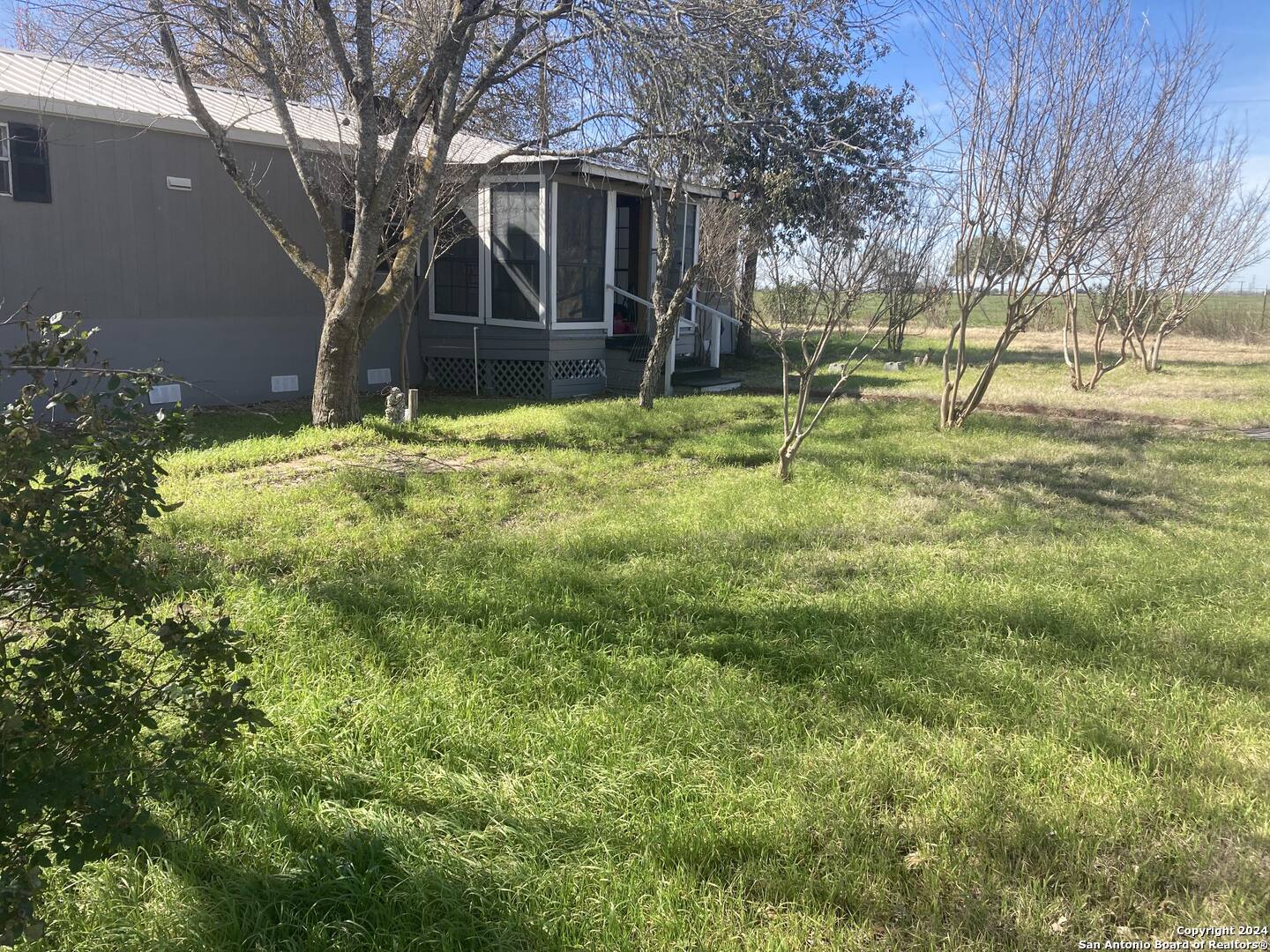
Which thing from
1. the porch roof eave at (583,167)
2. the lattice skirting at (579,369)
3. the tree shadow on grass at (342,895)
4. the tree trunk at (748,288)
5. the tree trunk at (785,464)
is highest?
the porch roof eave at (583,167)

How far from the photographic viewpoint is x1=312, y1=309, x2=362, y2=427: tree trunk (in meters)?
8.03

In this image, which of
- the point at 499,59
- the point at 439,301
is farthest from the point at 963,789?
the point at 439,301

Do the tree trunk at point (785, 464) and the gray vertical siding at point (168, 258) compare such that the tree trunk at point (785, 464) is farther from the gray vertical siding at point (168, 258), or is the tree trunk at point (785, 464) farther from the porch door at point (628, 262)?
the porch door at point (628, 262)

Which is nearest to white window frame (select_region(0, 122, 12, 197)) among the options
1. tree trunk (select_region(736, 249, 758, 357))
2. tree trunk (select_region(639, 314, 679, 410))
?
tree trunk (select_region(639, 314, 679, 410))

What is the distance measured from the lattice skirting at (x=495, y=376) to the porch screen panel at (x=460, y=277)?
2.54 feet

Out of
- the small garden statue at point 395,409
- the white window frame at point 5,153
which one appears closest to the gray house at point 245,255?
the white window frame at point 5,153

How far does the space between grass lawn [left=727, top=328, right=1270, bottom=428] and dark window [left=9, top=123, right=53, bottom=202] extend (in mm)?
10537

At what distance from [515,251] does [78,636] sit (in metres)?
11.3

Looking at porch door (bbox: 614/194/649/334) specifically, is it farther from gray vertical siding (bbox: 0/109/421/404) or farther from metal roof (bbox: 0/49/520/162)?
gray vertical siding (bbox: 0/109/421/404)

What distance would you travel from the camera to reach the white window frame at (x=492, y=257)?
1216cm

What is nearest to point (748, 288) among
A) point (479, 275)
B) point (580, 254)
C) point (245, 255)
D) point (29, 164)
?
point (580, 254)

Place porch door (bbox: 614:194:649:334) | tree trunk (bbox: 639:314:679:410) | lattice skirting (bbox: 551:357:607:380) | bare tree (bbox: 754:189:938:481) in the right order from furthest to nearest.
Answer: porch door (bbox: 614:194:649:334)
lattice skirting (bbox: 551:357:607:380)
tree trunk (bbox: 639:314:679:410)
bare tree (bbox: 754:189:938:481)

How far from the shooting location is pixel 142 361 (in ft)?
32.9

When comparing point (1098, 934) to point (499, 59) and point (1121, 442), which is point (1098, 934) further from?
point (1121, 442)
